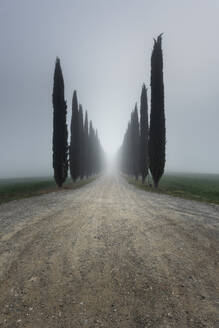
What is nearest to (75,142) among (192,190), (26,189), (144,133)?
(144,133)

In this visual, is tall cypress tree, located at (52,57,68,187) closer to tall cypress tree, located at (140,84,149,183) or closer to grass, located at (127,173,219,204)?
grass, located at (127,173,219,204)

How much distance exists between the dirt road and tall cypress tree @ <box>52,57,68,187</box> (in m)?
14.2

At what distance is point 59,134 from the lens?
20141 mm

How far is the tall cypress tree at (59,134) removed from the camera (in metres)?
19.9

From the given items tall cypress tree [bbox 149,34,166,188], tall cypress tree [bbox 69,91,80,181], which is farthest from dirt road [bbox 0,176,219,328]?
tall cypress tree [bbox 69,91,80,181]

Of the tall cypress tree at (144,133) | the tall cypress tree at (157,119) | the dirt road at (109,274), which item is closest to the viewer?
the dirt road at (109,274)

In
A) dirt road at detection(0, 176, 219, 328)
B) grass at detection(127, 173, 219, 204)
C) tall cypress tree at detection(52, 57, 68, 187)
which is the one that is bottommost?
grass at detection(127, 173, 219, 204)

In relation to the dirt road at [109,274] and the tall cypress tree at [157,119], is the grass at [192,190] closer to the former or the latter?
the tall cypress tree at [157,119]

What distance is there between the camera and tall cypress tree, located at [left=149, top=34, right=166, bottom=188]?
725 inches

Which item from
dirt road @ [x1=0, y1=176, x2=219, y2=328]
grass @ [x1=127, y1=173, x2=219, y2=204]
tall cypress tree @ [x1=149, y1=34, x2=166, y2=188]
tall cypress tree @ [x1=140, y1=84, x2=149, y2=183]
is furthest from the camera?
tall cypress tree @ [x1=140, y1=84, x2=149, y2=183]

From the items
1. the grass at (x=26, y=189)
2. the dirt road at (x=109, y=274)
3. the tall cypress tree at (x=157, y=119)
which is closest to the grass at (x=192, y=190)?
the tall cypress tree at (x=157, y=119)

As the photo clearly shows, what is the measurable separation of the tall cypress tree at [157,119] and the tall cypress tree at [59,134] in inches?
407

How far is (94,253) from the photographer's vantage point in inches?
156

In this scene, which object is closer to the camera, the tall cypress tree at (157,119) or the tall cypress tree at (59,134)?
the tall cypress tree at (157,119)
